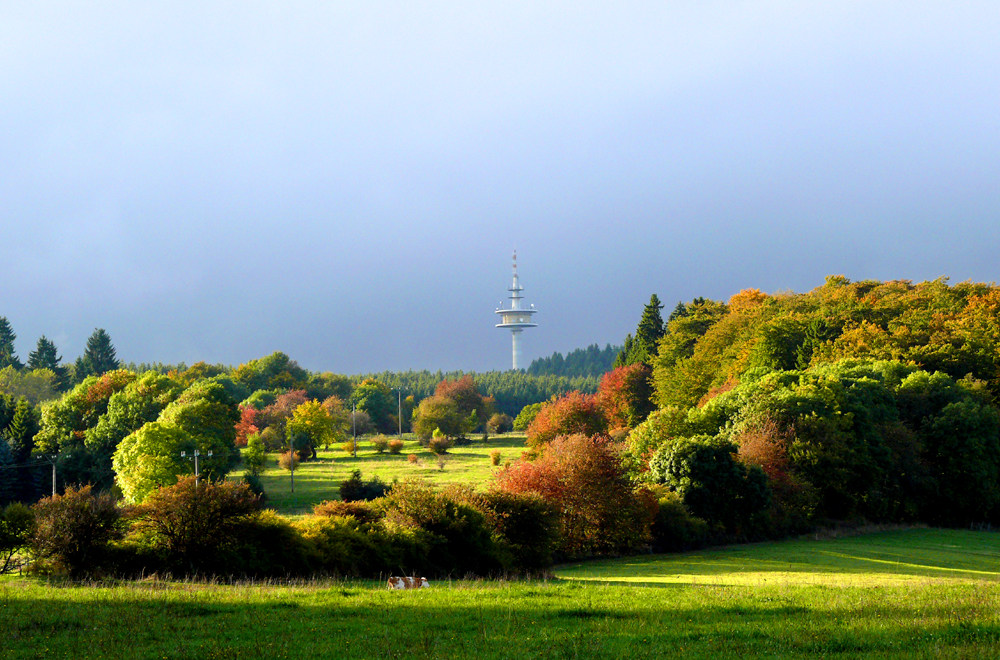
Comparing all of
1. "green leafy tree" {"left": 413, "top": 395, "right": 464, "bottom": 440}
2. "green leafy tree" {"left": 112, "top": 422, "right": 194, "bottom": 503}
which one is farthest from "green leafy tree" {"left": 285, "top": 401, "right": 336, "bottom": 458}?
"green leafy tree" {"left": 112, "top": 422, "right": 194, "bottom": 503}

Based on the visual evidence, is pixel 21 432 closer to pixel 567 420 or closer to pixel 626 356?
pixel 567 420

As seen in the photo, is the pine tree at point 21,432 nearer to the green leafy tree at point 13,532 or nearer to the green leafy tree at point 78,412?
the green leafy tree at point 78,412

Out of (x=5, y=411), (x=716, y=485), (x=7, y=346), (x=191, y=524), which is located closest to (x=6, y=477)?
(x=5, y=411)

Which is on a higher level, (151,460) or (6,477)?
(151,460)

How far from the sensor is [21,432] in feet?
237

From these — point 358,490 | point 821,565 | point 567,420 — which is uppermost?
point 567,420

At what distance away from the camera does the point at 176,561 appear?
73.9ft

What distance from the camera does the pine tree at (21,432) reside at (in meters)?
69.9

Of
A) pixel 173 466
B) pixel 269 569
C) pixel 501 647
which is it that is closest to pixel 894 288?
pixel 173 466

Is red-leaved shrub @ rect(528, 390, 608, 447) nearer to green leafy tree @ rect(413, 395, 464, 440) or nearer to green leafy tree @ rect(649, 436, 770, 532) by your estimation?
green leafy tree @ rect(649, 436, 770, 532)

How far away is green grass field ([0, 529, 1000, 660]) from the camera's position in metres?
10.8

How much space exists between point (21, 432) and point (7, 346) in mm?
84864

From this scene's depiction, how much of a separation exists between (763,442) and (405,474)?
3469 centimetres

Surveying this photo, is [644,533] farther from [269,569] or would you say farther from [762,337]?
[762,337]
